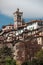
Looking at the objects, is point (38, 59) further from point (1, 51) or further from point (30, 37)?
point (30, 37)

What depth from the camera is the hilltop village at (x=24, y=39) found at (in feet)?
173

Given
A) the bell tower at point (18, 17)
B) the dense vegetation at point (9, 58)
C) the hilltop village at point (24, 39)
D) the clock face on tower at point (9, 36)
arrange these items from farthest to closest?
the bell tower at point (18, 17) < the clock face on tower at point (9, 36) < the hilltop village at point (24, 39) < the dense vegetation at point (9, 58)

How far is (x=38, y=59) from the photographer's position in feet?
151

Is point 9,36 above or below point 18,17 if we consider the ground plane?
below

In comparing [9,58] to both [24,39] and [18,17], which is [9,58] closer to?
[24,39]

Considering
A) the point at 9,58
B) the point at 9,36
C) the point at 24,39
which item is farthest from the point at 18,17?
the point at 9,58

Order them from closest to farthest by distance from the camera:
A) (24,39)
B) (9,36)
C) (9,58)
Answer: (9,58) < (24,39) < (9,36)

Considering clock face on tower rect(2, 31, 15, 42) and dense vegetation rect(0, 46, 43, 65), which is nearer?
dense vegetation rect(0, 46, 43, 65)

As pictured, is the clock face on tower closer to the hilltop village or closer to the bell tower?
the hilltop village

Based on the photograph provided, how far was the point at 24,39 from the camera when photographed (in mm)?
61688

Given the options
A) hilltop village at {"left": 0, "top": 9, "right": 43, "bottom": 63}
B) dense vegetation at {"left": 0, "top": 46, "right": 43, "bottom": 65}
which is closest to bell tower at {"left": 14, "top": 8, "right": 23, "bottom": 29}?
hilltop village at {"left": 0, "top": 9, "right": 43, "bottom": 63}

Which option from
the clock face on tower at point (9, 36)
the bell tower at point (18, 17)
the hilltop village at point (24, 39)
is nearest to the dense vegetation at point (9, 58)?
the hilltop village at point (24, 39)

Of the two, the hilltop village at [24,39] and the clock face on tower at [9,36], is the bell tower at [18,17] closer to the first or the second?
the hilltop village at [24,39]

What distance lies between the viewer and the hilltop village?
5261 cm
